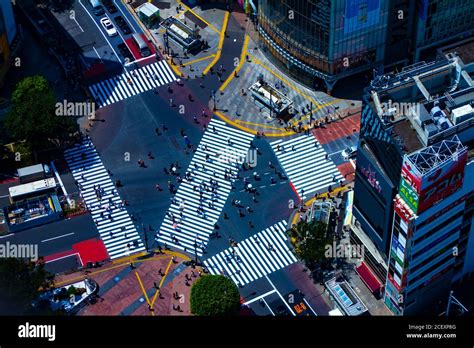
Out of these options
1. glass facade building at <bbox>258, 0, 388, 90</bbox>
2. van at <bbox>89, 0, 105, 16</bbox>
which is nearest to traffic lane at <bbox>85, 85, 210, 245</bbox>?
glass facade building at <bbox>258, 0, 388, 90</bbox>

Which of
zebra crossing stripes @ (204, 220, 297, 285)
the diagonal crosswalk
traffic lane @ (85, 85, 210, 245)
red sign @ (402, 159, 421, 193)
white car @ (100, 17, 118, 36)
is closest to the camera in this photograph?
red sign @ (402, 159, 421, 193)

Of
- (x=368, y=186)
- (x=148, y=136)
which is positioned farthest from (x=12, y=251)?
(x=368, y=186)

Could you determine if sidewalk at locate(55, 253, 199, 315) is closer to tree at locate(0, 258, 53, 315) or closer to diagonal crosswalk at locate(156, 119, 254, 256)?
diagonal crosswalk at locate(156, 119, 254, 256)

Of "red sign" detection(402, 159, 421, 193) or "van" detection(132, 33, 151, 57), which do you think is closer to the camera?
"red sign" detection(402, 159, 421, 193)

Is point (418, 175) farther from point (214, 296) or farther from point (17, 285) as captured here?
point (17, 285)

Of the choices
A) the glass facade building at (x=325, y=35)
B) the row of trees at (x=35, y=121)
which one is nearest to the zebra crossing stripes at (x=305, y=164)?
the glass facade building at (x=325, y=35)

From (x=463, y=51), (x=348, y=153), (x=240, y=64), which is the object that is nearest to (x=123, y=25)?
(x=240, y=64)

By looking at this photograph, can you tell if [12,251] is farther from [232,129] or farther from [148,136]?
[232,129]
